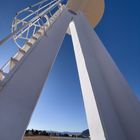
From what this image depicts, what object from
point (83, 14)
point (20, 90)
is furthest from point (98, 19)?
point (20, 90)

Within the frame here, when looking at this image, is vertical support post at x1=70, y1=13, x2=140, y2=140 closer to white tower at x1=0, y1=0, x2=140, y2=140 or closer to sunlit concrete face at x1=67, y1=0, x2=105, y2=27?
white tower at x1=0, y1=0, x2=140, y2=140

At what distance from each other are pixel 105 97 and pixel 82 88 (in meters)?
0.56

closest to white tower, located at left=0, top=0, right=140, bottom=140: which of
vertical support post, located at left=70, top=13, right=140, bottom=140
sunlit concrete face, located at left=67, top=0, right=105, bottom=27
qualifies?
vertical support post, located at left=70, top=13, right=140, bottom=140

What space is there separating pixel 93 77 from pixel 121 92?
2.39 ft

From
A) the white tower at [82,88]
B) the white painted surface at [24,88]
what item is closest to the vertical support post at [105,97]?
the white tower at [82,88]

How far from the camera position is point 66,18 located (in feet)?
18.1

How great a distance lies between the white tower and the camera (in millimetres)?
2598

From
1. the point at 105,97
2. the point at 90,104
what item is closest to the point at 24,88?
the point at 90,104

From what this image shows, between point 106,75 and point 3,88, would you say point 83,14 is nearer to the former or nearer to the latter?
point 106,75

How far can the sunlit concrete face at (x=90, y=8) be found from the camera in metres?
6.35

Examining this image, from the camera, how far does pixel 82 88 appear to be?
3.87 m

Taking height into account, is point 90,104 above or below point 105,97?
below

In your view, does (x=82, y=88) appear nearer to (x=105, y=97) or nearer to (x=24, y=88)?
(x=105, y=97)

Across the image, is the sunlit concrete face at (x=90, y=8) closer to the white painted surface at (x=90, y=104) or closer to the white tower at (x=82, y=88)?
the white tower at (x=82, y=88)
